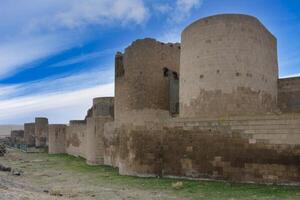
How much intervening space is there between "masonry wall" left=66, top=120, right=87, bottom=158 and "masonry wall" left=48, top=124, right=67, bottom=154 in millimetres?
1409

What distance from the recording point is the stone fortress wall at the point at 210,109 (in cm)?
1334

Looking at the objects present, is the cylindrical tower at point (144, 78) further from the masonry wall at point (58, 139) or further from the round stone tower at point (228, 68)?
the masonry wall at point (58, 139)

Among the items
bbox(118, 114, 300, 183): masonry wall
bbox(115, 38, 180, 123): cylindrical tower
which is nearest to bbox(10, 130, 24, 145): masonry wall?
bbox(115, 38, 180, 123): cylindrical tower

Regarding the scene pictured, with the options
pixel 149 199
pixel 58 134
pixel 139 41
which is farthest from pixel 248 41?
pixel 58 134

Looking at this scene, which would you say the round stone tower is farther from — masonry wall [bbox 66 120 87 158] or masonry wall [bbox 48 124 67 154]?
masonry wall [bbox 48 124 67 154]

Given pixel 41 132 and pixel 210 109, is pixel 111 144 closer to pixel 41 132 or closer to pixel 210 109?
pixel 210 109

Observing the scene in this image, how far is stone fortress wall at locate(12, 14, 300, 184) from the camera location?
13336 millimetres

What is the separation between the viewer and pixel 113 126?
2389cm

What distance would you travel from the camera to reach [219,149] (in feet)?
47.6

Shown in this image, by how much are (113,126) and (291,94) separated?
10439 mm

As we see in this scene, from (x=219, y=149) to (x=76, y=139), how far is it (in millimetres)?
22239

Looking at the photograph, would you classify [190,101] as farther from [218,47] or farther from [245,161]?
[245,161]

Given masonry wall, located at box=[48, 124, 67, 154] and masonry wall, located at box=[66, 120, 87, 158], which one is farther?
masonry wall, located at box=[48, 124, 67, 154]

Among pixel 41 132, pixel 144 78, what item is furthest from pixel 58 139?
pixel 144 78
